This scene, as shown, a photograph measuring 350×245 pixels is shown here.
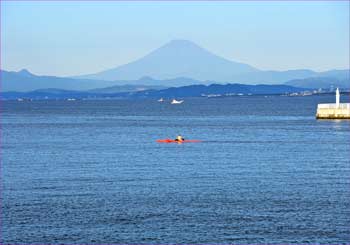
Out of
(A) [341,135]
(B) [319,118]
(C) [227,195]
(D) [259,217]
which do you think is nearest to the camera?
(D) [259,217]

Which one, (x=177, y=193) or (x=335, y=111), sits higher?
(x=335, y=111)

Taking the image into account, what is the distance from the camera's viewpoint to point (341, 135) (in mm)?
97250

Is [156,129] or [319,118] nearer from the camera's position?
[156,129]

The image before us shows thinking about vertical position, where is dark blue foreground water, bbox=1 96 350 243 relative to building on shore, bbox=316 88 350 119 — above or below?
below

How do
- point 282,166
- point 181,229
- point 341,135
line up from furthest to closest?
1. point 341,135
2. point 282,166
3. point 181,229

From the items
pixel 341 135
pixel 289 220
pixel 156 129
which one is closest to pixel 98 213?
pixel 289 220

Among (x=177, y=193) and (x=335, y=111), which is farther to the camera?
(x=335, y=111)

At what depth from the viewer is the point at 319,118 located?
140625mm

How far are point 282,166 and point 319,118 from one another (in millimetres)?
79470

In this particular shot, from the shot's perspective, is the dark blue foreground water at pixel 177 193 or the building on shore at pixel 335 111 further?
the building on shore at pixel 335 111

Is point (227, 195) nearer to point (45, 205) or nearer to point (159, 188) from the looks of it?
point (159, 188)

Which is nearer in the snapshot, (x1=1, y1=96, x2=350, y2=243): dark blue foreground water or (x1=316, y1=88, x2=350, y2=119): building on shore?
(x1=1, y1=96, x2=350, y2=243): dark blue foreground water

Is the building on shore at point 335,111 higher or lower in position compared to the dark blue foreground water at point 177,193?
higher

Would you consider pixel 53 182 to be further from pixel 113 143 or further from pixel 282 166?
pixel 113 143
